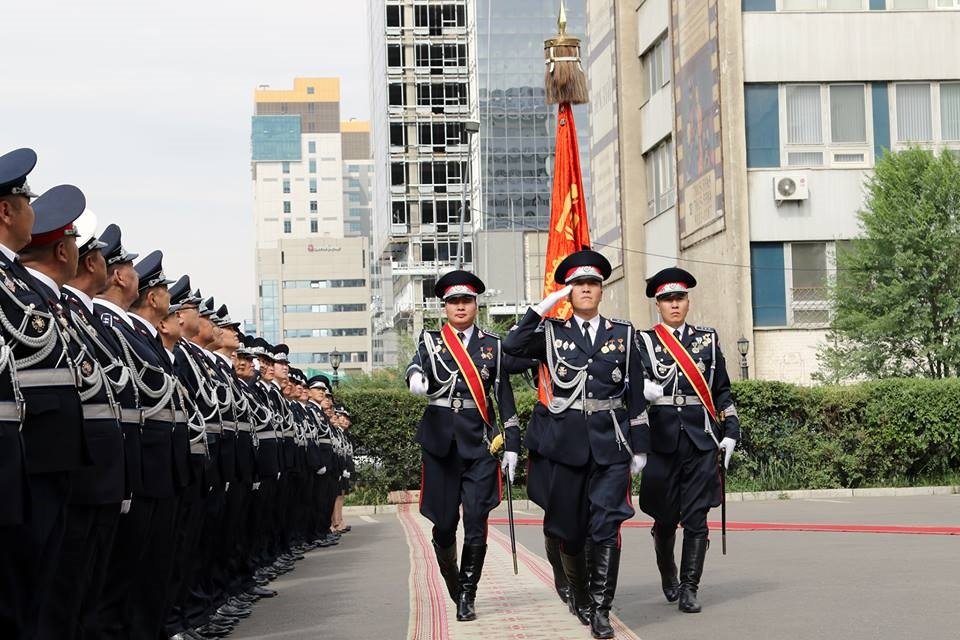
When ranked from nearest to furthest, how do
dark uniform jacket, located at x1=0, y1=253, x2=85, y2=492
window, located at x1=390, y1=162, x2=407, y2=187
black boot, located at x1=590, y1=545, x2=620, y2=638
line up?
1. dark uniform jacket, located at x1=0, y1=253, x2=85, y2=492
2. black boot, located at x1=590, y1=545, x2=620, y2=638
3. window, located at x1=390, y1=162, x2=407, y2=187

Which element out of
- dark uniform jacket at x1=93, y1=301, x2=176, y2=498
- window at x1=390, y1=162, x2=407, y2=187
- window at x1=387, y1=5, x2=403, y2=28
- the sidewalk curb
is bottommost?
the sidewalk curb

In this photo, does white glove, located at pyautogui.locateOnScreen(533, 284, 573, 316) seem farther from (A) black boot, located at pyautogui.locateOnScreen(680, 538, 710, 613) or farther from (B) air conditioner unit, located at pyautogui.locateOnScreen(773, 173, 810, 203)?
(B) air conditioner unit, located at pyautogui.locateOnScreen(773, 173, 810, 203)

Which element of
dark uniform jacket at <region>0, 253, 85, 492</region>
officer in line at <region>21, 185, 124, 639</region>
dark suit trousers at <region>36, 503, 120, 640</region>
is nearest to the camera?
dark uniform jacket at <region>0, 253, 85, 492</region>

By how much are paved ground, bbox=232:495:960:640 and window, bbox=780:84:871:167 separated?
20744 mm

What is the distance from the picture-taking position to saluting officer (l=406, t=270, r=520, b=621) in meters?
10.8

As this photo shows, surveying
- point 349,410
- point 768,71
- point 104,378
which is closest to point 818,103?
point 768,71

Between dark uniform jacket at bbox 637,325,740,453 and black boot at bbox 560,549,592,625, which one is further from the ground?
dark uniform jacket at bbox 637,325,740,453

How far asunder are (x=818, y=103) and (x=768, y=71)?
1.45 metres

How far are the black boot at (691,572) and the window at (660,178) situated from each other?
33155 millimetres

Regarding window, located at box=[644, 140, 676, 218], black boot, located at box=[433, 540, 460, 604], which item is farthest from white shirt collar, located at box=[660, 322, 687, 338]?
window, located at box=[644, 140, 676, 218]

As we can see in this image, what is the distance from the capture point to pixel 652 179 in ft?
153

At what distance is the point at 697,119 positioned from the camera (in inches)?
1577

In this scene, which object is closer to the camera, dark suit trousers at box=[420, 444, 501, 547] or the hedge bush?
dark suit trousers at box=[420, 444, 501, 547]

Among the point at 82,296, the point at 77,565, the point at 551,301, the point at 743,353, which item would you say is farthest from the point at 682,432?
the point at 743,353
